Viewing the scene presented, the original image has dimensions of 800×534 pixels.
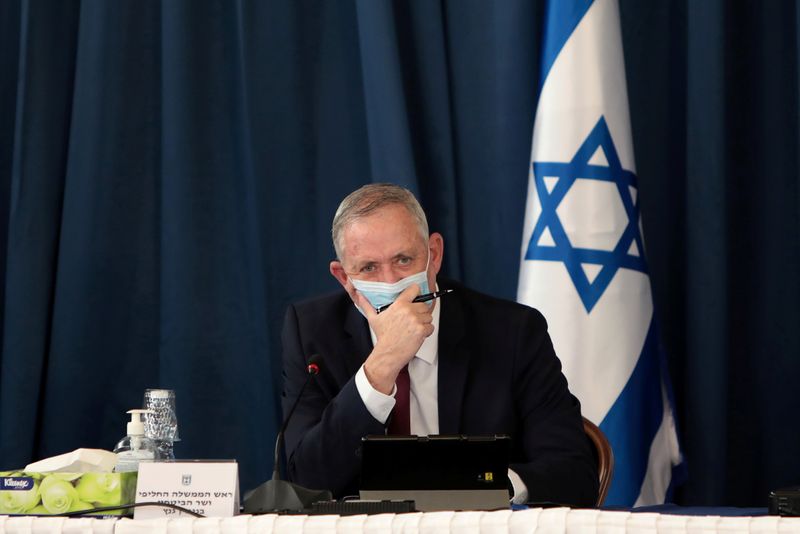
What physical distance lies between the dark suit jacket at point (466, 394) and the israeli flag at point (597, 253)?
0.68 meters

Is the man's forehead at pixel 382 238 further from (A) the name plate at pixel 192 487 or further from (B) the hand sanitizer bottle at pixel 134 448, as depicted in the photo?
(A) the name plate at pixel 192 487

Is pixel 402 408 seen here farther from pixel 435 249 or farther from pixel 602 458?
pixel 602 458

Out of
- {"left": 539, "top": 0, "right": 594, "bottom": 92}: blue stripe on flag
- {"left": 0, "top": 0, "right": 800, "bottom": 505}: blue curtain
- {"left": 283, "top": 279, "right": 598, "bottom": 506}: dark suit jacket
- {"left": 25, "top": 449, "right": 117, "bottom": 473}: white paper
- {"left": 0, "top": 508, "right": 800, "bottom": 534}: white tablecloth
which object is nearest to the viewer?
{"left": 0, "top": 508, "right": 800, "bottom": 534}: white tablecloth

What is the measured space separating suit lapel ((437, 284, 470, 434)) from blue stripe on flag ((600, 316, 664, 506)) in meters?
0.88

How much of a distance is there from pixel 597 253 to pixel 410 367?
0.99 m

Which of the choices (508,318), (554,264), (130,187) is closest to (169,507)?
(508,318)

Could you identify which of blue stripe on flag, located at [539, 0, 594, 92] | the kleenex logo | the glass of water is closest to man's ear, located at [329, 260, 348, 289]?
the glass of water

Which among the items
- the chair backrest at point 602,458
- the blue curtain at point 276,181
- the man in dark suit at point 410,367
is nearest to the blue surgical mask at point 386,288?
the man in dark suit at point 410,367

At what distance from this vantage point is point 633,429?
3266mm

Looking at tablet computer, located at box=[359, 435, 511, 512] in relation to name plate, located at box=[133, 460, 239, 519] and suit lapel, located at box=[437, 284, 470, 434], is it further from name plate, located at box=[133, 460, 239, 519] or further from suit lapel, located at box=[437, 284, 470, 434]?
suit lapel, located at box=[437, 284, 470, 434]

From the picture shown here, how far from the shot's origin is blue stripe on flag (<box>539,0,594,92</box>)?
3400 millimetres

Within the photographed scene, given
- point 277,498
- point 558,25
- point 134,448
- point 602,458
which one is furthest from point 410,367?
point 558,25

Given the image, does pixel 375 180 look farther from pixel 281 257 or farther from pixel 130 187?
pixel 130 187

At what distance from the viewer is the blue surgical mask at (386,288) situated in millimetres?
2420
